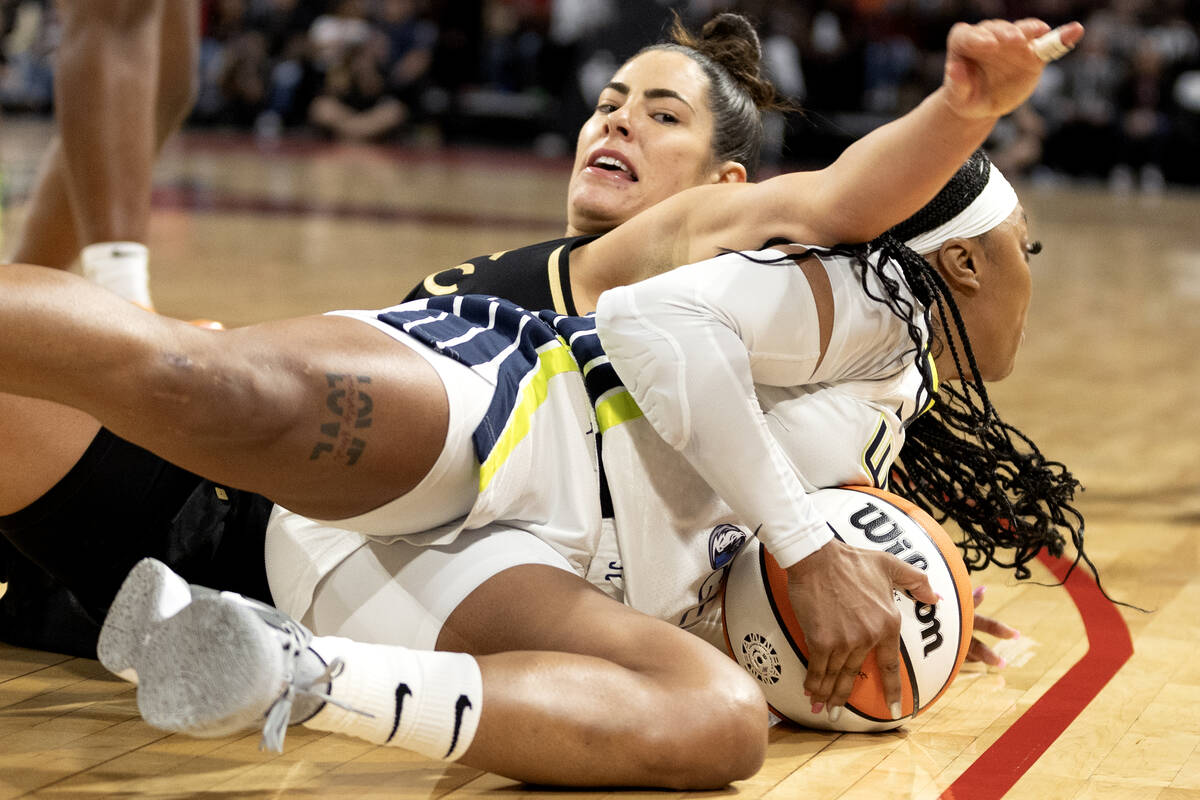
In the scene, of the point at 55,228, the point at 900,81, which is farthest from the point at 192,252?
the point at 900,81

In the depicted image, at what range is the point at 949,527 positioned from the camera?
11.9 feet

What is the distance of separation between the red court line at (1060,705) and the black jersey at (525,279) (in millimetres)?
990

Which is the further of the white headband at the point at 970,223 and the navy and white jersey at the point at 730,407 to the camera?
the white headband at the point at 970,223

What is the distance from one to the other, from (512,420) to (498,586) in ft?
0.76

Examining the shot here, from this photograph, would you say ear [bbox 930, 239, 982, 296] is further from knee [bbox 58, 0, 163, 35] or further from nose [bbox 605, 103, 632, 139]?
knee [bbox 58, 0, 163, 35]

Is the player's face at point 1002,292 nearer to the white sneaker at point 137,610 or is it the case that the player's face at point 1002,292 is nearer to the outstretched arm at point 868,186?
the outstretched arm at point 868,186

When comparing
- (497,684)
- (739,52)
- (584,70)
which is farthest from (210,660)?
(584,70)

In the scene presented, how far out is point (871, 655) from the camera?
221cm

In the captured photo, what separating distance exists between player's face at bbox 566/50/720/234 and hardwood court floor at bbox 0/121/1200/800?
1.13 m

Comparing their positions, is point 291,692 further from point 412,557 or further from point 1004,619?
point 1004,619

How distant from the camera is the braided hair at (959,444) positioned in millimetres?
2332

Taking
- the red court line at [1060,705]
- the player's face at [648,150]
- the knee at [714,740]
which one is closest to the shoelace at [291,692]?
the knee at [714,740]

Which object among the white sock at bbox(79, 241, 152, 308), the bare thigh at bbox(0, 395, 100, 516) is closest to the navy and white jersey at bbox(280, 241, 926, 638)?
the bare thigh at bbox(0, 395, 100, 516)

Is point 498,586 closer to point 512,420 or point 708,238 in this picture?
point 512,420
